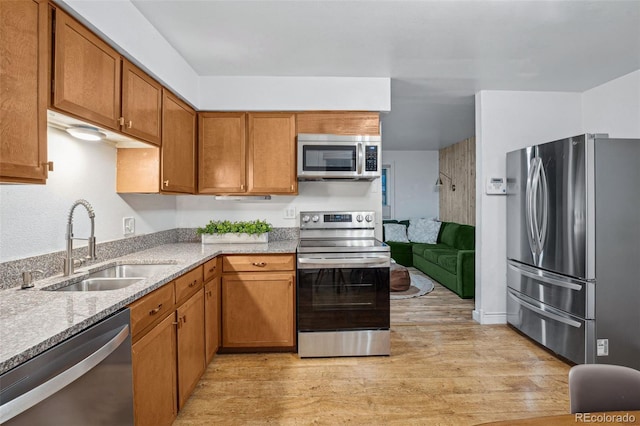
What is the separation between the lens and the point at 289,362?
265 centimetres

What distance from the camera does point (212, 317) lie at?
253cm

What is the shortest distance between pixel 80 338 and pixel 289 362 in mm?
1827

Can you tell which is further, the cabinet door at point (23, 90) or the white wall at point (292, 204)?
the white wall at point (292, 204)

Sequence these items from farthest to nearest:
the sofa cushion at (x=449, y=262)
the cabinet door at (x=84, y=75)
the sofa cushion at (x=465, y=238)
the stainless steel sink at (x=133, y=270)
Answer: the sofa cushion at (x=465, y=238) < the sofa cushion at (x=449, y=262) < the stainless steel sink at (x=133, y=270) < the cabinet door at (x=84, y=75)

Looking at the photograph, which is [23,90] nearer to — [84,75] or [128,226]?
[84,75]

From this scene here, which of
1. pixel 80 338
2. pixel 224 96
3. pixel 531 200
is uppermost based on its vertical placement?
pixel 224 96

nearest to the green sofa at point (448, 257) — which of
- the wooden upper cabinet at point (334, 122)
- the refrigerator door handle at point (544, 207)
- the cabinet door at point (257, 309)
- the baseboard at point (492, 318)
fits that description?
the baseboard at point (492, 318)

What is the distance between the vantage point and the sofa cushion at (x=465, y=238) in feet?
16.9

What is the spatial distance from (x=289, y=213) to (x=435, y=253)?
2967 mm

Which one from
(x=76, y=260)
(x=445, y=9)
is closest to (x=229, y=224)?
(x=76, y=260)

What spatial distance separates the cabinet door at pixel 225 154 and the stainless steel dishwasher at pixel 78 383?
1.84m

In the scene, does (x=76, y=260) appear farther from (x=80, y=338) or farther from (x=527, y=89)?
(x=527, y=89)

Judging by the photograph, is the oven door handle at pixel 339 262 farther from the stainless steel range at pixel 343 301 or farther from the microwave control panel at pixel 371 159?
the microwave control panel at pixel 371 159

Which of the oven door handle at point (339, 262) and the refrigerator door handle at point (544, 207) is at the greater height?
the refrigerator door handle at point (544, 207)
